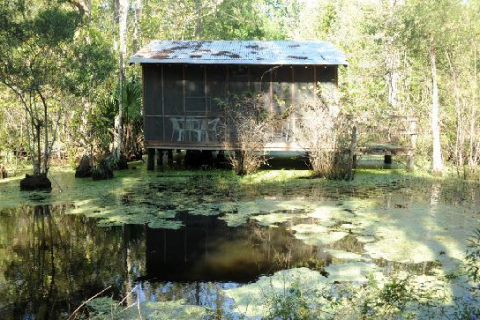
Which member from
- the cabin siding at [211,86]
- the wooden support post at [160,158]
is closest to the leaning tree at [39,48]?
the cabin siding at [211,86]

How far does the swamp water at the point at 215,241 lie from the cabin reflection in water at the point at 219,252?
2 cm

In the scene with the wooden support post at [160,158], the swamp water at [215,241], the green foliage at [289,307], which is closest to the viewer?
the green foliage at [289,307]

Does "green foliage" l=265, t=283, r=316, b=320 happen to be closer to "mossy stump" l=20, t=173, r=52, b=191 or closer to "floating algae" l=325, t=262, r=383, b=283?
"floating algae" l=325, t=262, r=383, b=283

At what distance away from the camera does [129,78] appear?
57.3 ft

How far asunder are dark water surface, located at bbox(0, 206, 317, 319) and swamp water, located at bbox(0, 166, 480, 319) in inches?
0.8

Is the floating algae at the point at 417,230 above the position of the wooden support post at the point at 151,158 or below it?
below

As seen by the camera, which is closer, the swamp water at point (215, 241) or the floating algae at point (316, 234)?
the swamp water at point (215, 241)

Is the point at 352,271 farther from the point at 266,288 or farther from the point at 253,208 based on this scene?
the point at 253,208

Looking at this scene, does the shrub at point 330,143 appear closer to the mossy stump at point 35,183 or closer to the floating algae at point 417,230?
the floating algae at point 417,230

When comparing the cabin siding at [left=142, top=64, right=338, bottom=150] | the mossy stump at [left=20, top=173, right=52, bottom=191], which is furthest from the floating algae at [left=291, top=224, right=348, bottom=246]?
the cabin siding at [left=142, top=64, right=338, bottom=150]

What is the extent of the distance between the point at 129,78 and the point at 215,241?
40.2 ft

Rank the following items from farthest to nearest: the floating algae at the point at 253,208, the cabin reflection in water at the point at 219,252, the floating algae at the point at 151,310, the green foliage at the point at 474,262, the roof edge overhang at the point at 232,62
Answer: the roof edge overhang at the point at 232,62
the floating algae at the point at 253,208
the cabin reflection in water at the point at 219,252
the floating algae at the point at 151,310
the green foliage at the point at 474,262

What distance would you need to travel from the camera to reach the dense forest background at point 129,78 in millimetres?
9188

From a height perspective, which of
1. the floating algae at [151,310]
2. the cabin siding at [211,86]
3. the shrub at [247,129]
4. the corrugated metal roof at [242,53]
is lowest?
the floating algae at [151,310]
